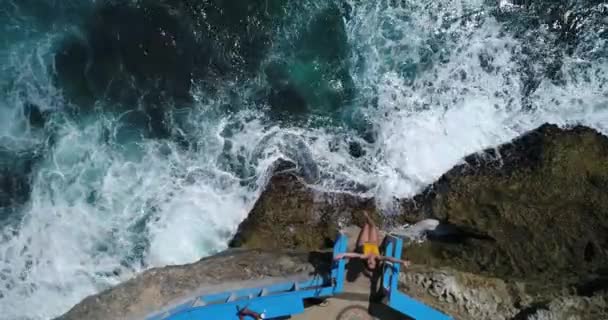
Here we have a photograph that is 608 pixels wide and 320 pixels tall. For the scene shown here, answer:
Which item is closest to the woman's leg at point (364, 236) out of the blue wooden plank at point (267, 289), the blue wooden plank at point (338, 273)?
the blue wooden plank at point (338, 273)

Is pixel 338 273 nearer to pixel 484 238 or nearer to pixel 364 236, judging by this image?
pixel 364 236

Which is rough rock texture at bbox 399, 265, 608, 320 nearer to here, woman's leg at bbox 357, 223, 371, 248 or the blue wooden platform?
the blue wooden platform

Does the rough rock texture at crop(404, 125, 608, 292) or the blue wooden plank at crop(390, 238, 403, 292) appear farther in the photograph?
the rough rock texture at crop(404, 125, 608, 292)

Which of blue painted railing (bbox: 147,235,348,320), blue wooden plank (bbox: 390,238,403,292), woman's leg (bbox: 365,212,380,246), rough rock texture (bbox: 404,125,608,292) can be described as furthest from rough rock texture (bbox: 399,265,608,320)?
blue painted railing (bbox: 147,235,348,320)

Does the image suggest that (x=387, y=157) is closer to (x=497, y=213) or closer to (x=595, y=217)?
(x=497, y=213)

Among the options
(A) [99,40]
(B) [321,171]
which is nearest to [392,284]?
(B) [321,171]

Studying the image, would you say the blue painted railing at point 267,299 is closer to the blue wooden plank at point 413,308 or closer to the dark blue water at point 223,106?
the blue wooden plank at point 413,308
